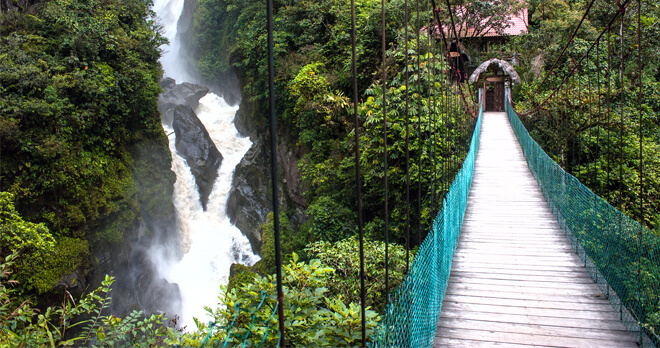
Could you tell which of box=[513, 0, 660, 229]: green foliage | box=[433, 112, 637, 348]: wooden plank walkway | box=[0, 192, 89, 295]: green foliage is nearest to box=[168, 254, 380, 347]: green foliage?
box=[433, 112, 637, 348]: wooden plank walkway

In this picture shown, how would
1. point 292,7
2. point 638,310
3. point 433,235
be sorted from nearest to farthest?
point 638,310 < point 433,235 < point 292,7

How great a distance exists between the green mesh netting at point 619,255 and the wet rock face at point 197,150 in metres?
13.0

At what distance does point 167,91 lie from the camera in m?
19.4

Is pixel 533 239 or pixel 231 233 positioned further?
pixel 231 233

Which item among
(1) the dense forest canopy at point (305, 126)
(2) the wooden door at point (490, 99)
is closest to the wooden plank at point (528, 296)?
(1) the dense forest canopy at point (305, 126)

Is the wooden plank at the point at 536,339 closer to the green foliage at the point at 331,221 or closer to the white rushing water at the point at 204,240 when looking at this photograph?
the green foliage at the point at 331,221

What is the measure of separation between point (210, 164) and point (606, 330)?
14683 millimetres

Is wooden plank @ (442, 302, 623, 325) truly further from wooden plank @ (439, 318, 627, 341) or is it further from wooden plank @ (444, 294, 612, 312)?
wooden plank @ (439, 318, 627, 341)

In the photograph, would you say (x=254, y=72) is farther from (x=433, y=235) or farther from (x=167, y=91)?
(x=433, y=235)

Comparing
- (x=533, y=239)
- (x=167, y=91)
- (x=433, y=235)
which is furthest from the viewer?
(x=167, y=91)

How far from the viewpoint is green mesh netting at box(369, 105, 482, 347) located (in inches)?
76.2

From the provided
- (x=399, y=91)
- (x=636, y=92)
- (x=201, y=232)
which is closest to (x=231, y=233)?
(x=201, y=232)

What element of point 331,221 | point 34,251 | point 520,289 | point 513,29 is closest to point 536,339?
point 520,289

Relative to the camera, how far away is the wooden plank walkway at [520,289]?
291cm
